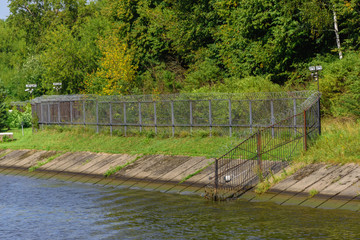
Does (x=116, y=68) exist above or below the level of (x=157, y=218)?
above

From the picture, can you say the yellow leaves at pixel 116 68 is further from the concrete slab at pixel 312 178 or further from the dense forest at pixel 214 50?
the concrete slab at pixel 312 178

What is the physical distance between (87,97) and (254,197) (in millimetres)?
21345

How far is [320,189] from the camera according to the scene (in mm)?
16969

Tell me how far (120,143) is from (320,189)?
1452 centimetres

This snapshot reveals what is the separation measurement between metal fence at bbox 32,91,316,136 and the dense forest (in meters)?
2.71

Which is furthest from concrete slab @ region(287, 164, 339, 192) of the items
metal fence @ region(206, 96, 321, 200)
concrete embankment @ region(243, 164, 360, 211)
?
metal fence @ region(206, 96, 321, 200)

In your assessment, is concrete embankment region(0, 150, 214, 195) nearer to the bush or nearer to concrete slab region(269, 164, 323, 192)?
concrete slab region(269, 164, 323, 192)

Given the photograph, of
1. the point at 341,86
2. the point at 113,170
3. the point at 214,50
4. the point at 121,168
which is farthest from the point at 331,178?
the point at 214,50

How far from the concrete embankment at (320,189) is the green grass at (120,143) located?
539 centimetres

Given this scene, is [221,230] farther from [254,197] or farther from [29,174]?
[29,174]

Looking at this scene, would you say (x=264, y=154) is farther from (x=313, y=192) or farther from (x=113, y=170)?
(x=113, y=170)

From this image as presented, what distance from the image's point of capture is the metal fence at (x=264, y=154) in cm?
1872

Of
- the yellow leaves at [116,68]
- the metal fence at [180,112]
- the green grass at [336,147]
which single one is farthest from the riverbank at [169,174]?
the yellow leaves at [116,68]

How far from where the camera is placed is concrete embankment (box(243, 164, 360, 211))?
52.5 ft
